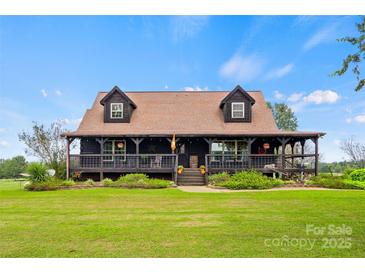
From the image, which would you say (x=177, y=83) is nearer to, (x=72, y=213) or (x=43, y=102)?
(x=43, y=102)

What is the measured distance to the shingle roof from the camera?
1873cm

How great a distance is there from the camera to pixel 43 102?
60.7ft

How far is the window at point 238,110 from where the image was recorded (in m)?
20.4

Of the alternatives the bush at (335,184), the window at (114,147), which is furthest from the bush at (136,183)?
the bush at (335,184)

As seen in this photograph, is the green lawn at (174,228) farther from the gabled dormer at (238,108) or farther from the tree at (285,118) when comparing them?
the tree at (285,118)

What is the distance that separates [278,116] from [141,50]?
28989mm

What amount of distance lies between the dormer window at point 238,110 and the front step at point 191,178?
5.74m

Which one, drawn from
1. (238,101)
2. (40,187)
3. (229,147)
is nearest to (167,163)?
(229,147)

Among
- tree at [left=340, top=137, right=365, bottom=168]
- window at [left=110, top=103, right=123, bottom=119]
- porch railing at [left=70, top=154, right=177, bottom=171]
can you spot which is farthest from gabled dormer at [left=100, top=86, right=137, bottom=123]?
tree at [left=340, top=137, right=365, bottom=168]

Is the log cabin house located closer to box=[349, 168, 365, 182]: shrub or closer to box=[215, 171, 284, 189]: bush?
box=[349, 168, 365, 182]: shrub

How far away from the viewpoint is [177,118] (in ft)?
68.0

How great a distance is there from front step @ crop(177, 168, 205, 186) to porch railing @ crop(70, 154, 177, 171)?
92 centimetres

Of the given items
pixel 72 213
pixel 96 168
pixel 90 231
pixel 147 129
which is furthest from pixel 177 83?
pixel 90 231
